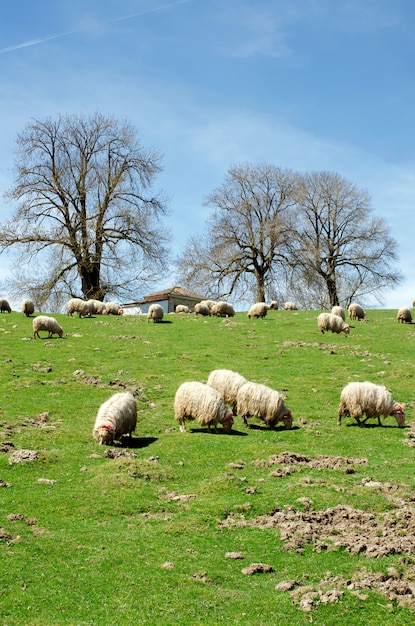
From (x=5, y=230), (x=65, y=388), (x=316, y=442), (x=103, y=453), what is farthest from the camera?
(x=5, y=230)

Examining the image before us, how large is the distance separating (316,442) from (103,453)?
5.40 m

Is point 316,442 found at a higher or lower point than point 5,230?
lower

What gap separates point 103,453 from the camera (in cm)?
1515

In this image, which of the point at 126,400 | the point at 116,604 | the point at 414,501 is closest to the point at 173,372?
the point at 126,400

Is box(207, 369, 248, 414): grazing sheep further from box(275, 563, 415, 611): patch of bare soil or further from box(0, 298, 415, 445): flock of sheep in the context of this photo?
box(275, 563, 415, 611): patch of bare soil

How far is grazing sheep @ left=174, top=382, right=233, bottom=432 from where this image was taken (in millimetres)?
16969

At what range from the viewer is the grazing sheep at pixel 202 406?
16969 millimetres

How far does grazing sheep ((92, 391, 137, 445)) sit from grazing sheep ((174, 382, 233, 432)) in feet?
4.51

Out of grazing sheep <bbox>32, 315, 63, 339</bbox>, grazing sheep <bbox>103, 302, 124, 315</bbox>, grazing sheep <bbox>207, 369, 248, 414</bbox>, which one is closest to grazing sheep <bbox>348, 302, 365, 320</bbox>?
grazing sheep <bbox>103, 302, 124, 315</bbox>

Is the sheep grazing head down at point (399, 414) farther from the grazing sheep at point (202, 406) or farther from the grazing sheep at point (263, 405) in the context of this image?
the grazing sheep at point (202, 406)

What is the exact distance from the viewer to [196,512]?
11727 mm

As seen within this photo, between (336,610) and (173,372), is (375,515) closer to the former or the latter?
(336,610)

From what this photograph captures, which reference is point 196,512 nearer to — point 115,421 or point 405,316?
point 115,421

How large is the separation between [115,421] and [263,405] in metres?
4.23
